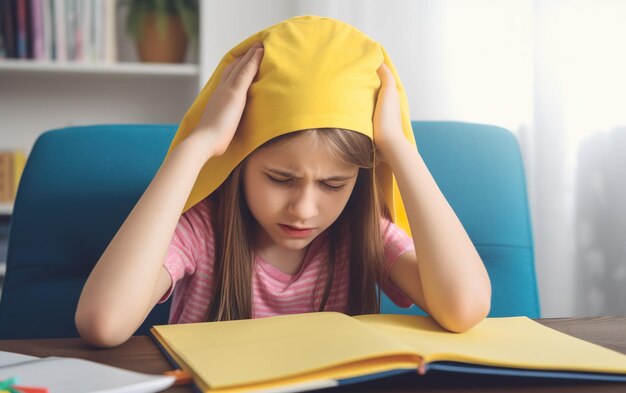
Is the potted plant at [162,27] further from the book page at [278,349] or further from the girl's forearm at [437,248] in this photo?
the book page at [278,349]

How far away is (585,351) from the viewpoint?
0.69m

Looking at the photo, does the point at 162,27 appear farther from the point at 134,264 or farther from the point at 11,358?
the point at 11,358

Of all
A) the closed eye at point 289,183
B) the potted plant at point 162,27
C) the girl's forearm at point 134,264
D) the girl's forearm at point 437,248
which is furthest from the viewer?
the potted plant at point 162,27

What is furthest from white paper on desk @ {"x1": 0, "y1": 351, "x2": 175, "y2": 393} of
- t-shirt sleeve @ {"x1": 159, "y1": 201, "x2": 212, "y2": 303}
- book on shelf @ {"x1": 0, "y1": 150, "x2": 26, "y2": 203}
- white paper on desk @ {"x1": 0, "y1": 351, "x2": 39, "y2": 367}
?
book on shelf @ {"x1": 0, "y1": 150, "x2": 26, "y2": 203}

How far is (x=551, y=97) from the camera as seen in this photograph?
6.43 ft

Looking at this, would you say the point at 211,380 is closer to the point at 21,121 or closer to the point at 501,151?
the point at 501,151

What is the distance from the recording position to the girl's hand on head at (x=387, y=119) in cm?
100

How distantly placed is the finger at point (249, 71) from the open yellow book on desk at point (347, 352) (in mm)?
361

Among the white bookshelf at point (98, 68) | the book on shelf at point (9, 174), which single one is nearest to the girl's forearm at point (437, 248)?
the white bookshelf at point (98, 68)

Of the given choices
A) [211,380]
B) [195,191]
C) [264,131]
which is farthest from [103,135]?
[211,380]

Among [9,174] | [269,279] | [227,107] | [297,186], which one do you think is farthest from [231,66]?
[9,174]

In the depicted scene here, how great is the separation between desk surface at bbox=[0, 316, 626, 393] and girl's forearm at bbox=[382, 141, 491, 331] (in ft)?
0.34

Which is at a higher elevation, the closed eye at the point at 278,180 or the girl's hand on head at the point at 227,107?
the girl's hand on head at the point at 227,107

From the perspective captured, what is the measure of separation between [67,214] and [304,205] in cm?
48
